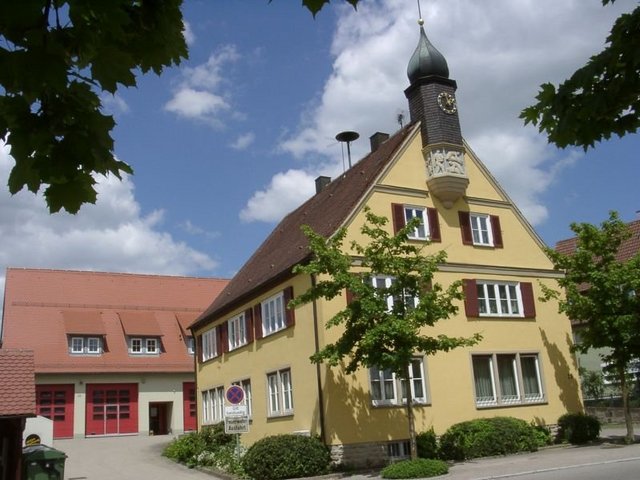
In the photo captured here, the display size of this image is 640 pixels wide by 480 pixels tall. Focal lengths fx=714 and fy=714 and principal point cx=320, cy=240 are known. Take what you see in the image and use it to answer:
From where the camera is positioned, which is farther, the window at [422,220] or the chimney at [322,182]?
the chimney at [322,182]

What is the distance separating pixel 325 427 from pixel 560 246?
1096 inches

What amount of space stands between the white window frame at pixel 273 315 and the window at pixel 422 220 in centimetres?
461

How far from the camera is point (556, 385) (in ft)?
82.2

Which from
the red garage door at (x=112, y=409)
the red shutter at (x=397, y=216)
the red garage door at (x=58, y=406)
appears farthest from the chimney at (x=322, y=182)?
the red garage door at (x=58, y=406)

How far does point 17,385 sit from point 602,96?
12.6m

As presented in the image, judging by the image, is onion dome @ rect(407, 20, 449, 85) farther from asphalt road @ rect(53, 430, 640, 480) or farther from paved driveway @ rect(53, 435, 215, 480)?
paved driveway @ rect(53, 435, 215, 480)

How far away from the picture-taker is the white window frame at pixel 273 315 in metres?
24.1

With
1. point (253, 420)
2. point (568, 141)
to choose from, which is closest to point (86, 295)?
point (253, 420)

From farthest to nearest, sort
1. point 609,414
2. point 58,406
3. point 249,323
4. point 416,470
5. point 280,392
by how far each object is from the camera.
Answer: point 58,406
point 609,414
point 249,323
point 280,392
point 416,470

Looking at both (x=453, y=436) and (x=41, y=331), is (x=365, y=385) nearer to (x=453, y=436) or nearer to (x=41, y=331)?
(x=453, y=436)

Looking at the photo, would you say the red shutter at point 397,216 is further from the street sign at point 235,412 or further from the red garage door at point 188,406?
the red garage door at point 188,406

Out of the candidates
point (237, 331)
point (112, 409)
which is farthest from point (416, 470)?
point (112, 409)

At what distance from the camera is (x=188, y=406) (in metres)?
40.4

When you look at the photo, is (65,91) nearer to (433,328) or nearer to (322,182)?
(433,328)
